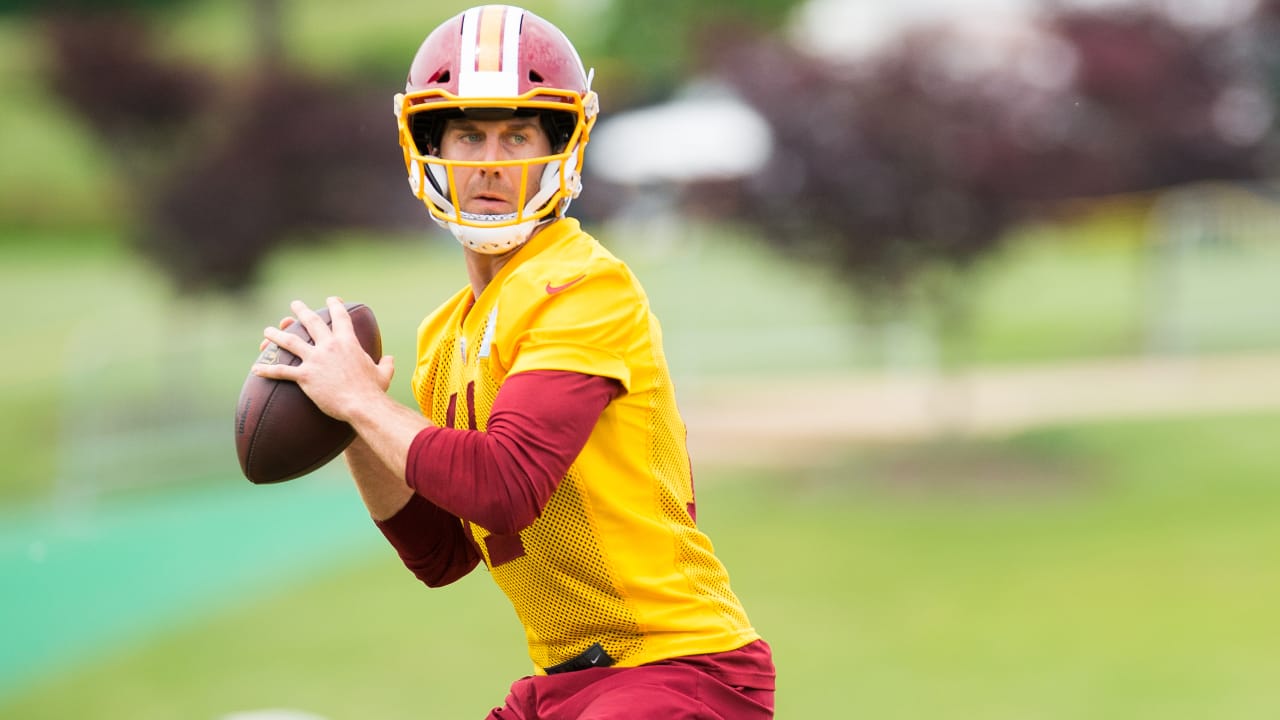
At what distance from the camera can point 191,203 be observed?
1540cm

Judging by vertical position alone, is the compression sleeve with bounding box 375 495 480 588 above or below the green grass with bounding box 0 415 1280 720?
above

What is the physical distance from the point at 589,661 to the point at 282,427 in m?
0.80

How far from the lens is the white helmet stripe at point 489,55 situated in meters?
3.21

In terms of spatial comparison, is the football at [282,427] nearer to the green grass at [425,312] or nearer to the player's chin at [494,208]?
the player's chin at [494,208]

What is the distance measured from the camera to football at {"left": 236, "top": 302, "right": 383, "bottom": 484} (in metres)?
3.19

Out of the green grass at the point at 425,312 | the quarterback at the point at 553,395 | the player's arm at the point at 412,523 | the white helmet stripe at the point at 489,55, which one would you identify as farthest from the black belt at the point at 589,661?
the green grass at the point at 425,312

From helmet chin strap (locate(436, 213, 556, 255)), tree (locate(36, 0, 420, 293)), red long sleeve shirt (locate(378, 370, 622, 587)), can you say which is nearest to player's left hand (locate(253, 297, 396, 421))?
red long sleeve shirt (locate(378, 370, 622, 587))

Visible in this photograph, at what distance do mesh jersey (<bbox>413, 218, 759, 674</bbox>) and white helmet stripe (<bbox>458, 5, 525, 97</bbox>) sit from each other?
1.07 feet

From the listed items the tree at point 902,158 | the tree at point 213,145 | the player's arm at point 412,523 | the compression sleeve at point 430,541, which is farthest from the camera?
the tree at point 213,145

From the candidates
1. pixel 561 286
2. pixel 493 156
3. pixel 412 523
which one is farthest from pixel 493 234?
pixel 412 523

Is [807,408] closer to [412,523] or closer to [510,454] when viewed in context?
[412,523]

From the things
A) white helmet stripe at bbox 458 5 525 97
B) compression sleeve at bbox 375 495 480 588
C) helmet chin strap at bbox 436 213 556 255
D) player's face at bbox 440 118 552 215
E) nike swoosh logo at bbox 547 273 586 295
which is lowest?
compression sleeve at bbox 375 495 480 588

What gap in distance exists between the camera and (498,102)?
319 centimetres

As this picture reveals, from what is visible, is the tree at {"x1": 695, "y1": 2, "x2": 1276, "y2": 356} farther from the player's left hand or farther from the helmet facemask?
the player's left hand
